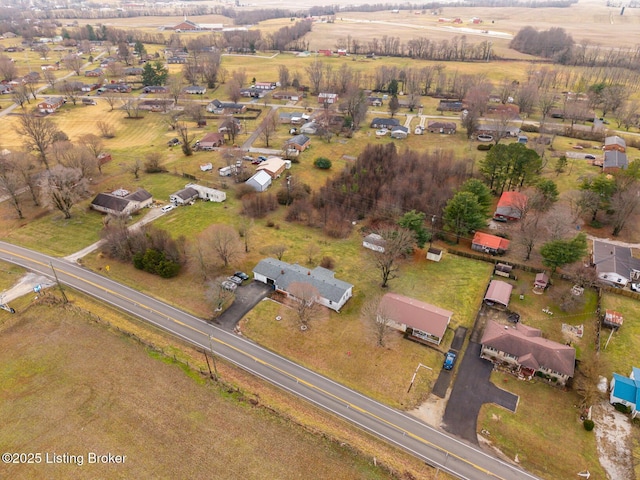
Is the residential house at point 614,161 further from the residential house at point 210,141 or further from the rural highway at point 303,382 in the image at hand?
the residential house at point 210,141

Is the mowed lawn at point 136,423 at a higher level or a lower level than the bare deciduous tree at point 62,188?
lower

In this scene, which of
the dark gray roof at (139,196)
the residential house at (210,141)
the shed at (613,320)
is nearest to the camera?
the shed at (613,320)

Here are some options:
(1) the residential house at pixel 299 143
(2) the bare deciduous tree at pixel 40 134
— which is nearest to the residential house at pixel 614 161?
(1) the residential house at pixel 299 143

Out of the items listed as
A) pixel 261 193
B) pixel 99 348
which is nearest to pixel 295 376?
pixel 99 348

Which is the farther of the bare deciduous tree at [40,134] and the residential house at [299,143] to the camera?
the residential house at [299,143]

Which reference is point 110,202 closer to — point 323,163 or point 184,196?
point 184,196

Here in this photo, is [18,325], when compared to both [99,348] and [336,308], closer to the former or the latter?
[99,348]

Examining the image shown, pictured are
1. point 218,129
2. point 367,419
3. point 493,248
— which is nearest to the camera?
point 367,419
